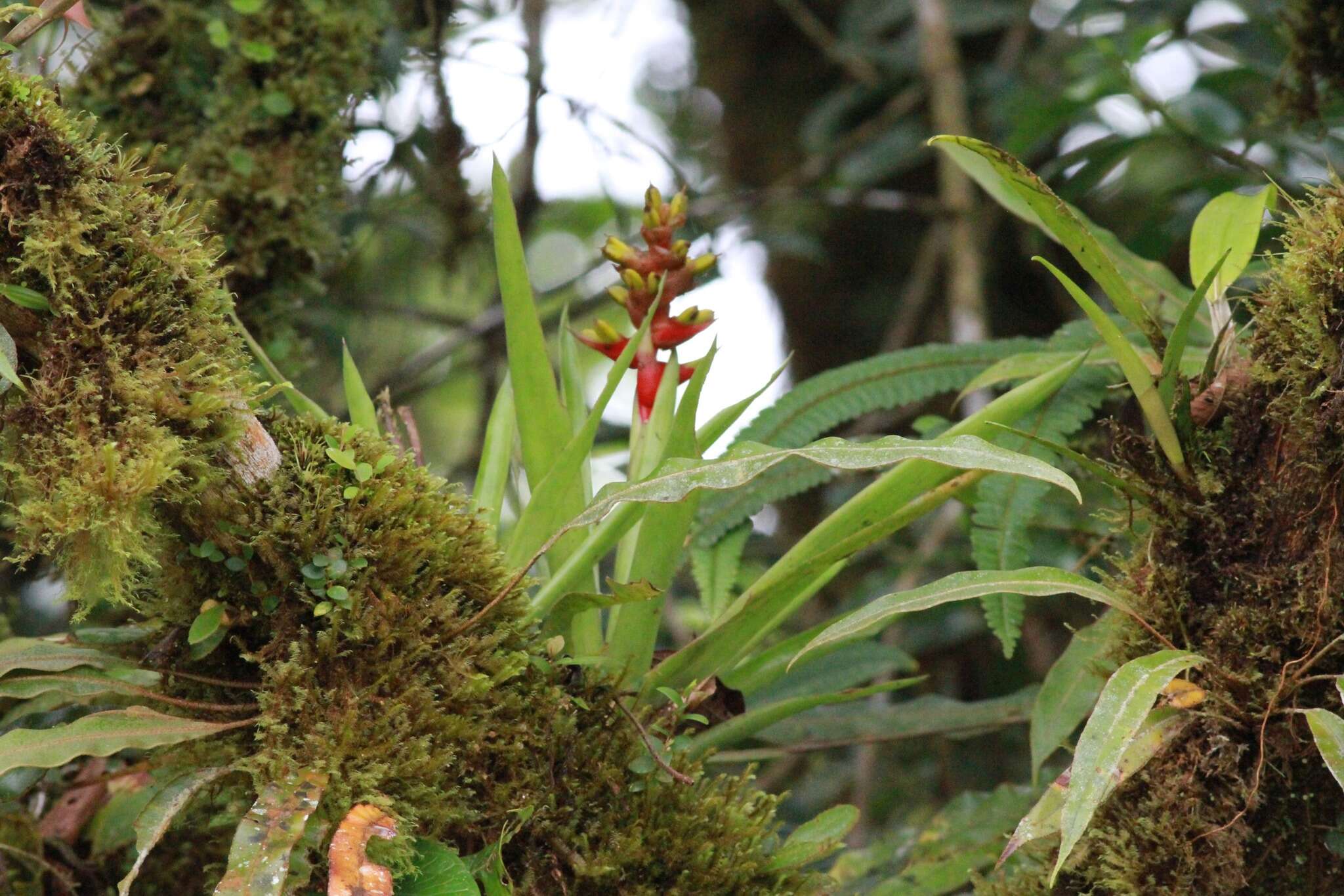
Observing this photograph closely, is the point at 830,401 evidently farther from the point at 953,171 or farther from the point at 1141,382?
the point at 953,171

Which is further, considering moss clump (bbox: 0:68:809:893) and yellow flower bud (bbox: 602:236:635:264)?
yellow flower bud (bbox: 602:236:635:264)

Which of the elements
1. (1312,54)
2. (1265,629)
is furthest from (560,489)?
(1312,54)

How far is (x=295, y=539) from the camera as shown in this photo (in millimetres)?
835

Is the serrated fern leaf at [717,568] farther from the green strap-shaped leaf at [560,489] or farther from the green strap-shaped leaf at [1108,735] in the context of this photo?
the green strap-shaped leaf at [1108,735]

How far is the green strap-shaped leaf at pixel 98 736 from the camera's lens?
79cm

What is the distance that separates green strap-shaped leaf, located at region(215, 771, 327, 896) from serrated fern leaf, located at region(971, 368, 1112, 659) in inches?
28.0

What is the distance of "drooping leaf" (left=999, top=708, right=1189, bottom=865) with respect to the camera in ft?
2.75

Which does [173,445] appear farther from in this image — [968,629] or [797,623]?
[797,623]

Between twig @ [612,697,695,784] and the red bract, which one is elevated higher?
the red bract

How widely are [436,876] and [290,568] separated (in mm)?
254

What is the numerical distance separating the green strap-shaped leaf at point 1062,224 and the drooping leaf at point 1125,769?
A: 0.35 m

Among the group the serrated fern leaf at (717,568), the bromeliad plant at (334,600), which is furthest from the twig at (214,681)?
the serrated fern leaf at (717,568)

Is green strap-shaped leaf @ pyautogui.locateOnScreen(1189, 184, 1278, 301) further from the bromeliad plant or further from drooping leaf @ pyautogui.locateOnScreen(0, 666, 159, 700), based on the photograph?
drooping leaf @ pyautogui.locateOnScreen(0, 666, 159, 700)

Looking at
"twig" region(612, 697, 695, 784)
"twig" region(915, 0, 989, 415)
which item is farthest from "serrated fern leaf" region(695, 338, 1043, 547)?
"twig" region(915, 0, 989, 415)
